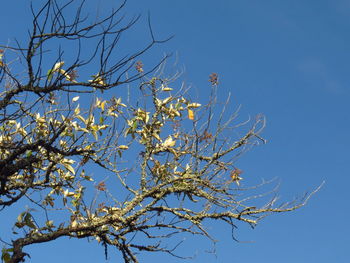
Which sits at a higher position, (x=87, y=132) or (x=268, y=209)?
(x=87, y=132)

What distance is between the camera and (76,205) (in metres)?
9.73

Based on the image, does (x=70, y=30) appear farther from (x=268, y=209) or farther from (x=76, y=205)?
(x=268, y=209)

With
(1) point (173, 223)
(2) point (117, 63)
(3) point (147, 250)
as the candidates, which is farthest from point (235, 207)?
(2) point (117, 63)

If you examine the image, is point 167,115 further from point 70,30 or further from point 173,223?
point 70,30

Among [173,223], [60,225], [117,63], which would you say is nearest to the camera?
[117,63]

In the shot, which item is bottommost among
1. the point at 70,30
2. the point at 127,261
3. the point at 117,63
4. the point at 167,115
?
the point at 127,261

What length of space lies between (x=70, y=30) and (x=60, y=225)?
12.0 ft

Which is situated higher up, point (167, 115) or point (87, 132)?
point (167, 115)

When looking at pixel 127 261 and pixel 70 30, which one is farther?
pixel 127 261

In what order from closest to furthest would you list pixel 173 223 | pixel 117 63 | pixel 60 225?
pixel 117 63 < pixel 60 225 < pixel 173 223

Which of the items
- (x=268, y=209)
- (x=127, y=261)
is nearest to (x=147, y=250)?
(x=127, y=261)

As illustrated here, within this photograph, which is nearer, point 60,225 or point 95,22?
point 95,22

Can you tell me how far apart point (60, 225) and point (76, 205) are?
34.4 inches

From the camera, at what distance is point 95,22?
6754mm
